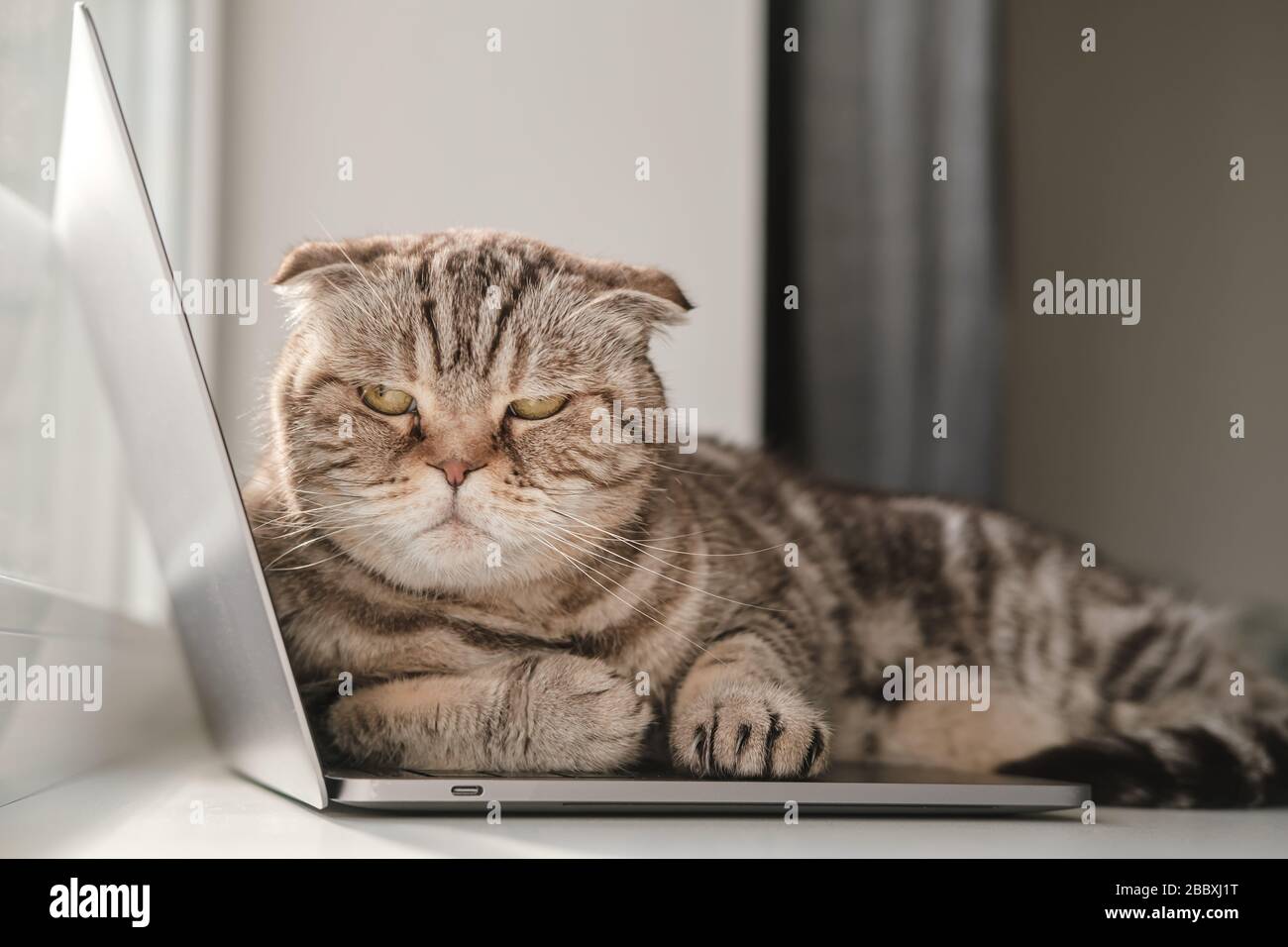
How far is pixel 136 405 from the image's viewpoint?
0.91m

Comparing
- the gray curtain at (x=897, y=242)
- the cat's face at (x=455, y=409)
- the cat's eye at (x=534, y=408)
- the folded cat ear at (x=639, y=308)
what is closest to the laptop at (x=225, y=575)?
the cat's face at (x=455, y=409)

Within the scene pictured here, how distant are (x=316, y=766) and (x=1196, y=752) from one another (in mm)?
774

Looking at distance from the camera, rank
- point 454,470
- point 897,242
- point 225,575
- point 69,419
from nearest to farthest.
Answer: point 225,575
point 454,470
point 69,419
point 897,242

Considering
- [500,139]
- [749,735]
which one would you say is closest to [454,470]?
[749,735]

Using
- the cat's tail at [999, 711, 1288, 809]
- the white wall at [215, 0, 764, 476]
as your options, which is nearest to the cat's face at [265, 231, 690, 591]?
the cat's tail at [999, 711, 1288, 809]

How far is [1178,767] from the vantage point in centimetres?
98

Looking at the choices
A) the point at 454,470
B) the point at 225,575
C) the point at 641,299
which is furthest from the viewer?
the point at 641,299

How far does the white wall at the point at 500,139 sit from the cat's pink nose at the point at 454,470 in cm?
73

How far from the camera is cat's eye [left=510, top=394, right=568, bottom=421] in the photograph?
960 mm

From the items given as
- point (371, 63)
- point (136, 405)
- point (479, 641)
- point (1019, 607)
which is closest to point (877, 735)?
point (1019, 607)

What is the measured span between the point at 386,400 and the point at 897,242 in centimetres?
150

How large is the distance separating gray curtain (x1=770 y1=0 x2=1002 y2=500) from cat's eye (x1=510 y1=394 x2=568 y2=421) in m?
1.33

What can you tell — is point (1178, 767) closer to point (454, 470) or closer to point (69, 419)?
point (454, 470)
